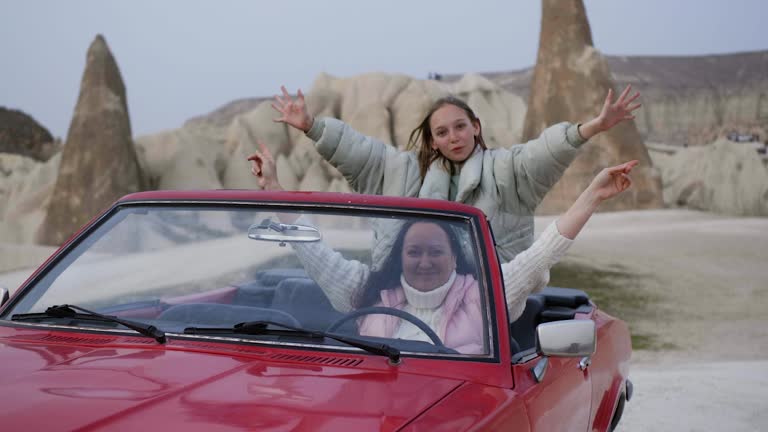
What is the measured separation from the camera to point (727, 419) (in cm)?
530

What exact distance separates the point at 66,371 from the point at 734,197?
2641 cm

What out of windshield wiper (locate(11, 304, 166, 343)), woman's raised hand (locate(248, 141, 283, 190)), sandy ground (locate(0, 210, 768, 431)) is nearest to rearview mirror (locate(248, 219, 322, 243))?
windshield wiper (locate(11, 304, 166, 343))

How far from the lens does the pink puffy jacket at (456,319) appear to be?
2396 millimetres

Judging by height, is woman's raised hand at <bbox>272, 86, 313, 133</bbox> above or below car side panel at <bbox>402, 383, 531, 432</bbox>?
above

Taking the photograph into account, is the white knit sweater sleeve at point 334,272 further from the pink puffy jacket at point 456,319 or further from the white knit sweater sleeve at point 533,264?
the white knit sweater sleeve at point 533,264

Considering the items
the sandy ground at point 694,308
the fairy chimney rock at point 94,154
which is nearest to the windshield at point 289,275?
the sandy ground at point 694,308

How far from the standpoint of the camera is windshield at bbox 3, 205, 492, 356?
2.45 meters

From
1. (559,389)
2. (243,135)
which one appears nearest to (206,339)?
(559,389)

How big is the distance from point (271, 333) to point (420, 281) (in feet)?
1.61

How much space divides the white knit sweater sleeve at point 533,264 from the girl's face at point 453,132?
1.04 metres

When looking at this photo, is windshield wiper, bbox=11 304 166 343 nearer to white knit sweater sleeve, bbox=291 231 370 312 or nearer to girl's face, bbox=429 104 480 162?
white knit sweater sleeve, bbox=291 231 370 312

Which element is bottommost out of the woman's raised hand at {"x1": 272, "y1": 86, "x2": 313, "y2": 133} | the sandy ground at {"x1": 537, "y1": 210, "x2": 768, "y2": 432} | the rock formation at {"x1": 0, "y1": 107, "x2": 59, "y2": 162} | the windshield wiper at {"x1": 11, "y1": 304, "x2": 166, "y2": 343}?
the sandy ground at {"x1": 537, "y1": 210, "x2": 768, "y2": 432}

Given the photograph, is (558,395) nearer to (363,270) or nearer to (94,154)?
(363,270)

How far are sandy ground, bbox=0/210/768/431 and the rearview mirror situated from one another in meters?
3.15
